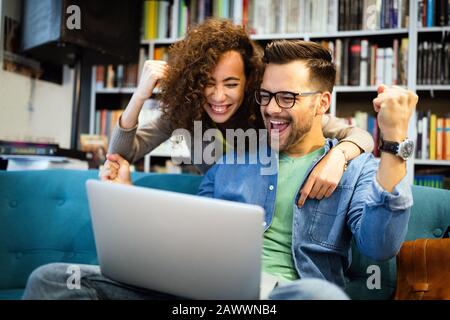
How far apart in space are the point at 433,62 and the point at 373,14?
43cm

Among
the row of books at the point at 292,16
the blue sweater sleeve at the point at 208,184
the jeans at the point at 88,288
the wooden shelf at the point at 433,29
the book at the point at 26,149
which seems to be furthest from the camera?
the row of books at the point at 292,16

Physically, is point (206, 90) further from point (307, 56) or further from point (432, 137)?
point (432, 137)

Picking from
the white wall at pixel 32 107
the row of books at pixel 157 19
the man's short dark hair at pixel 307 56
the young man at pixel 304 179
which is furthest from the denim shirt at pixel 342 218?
the row of books at pixel 157 19

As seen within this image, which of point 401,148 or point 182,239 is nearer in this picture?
point 182,239

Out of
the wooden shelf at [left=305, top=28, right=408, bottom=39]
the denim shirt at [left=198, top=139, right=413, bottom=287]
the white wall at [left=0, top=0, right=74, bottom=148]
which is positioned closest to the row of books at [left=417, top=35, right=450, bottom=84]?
the wooden shelf at [left=305, top=28, right=408, bottom=39]

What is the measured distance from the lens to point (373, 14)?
2.44 metres

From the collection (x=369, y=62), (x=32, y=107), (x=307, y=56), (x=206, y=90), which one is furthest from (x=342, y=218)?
(x=32, y=107)

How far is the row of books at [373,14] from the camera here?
2.43 metres

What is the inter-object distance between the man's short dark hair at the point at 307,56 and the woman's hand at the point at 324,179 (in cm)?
27

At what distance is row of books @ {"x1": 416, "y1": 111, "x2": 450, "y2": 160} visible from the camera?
2402mm

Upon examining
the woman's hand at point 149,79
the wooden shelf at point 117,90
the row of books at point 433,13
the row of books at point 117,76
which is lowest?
the woman's hand at point 149,79

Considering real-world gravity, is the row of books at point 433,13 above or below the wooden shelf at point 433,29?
above

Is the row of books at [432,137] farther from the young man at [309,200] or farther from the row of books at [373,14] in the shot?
the young man at [309,200]
